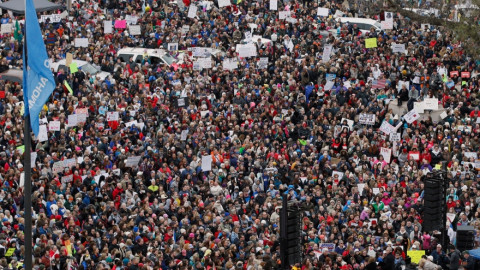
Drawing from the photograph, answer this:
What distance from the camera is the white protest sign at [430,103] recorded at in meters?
37.8

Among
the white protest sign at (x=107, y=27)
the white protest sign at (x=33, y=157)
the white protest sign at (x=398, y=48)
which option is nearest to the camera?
the white protest sign at (x=33, y=157)

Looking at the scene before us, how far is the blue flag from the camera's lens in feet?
68.4

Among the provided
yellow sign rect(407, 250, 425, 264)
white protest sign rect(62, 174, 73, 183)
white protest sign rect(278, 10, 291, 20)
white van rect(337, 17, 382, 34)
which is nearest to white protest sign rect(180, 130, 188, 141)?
white protest sign rect(62, 174, 73, 183)

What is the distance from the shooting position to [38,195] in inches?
1230

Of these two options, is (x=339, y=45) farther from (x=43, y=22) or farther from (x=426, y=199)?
(x=426, y=199)

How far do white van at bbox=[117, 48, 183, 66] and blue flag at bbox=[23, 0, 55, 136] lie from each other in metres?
21.9

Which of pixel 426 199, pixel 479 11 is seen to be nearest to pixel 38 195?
pixel 426 199

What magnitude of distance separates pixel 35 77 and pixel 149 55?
73.9ft

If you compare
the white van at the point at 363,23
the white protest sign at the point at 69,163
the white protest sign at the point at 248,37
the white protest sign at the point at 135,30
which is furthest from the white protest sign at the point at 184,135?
the white van at the point at 363,23

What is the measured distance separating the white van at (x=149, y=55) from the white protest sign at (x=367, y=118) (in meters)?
8.27

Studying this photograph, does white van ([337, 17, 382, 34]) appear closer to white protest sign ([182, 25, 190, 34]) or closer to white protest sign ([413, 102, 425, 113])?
white protest sign ([182, 25, 190, 34])

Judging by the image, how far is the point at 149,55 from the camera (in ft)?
142

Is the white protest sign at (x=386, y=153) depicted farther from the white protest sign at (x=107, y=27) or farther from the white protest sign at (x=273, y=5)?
the white protest sign at (x=107, y=27)

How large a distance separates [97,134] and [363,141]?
7.77m
